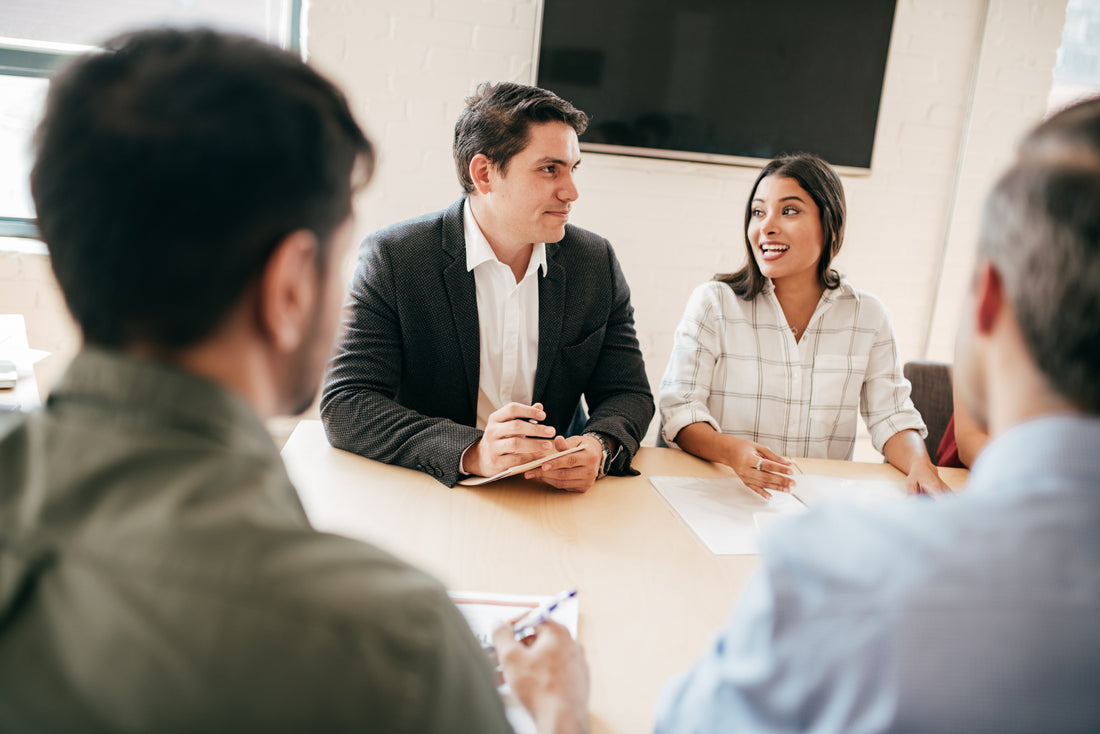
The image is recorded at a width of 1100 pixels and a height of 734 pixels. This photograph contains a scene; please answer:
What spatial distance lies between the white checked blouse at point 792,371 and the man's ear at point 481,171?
2.03ft

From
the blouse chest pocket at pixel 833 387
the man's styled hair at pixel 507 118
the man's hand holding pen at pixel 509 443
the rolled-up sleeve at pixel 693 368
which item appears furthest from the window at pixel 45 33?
the blouse chest pocket at pixel 833 387

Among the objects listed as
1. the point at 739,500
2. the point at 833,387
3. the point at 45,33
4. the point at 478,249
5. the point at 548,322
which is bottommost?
the point at 739,500

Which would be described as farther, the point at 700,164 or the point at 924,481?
the point at 700,164

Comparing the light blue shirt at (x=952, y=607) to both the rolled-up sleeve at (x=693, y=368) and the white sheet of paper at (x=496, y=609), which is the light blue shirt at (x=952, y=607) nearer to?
the white sheet of paper at (x=496, y=609)

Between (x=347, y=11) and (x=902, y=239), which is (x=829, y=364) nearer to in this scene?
(x=902, y=239)

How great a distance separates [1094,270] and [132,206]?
62 cm

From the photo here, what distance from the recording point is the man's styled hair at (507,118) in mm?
1833

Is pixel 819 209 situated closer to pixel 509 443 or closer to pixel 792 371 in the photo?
pixel 792 371

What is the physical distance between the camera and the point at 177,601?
1.39 feet

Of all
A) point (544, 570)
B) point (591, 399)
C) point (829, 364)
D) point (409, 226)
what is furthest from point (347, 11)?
point (544, 570)

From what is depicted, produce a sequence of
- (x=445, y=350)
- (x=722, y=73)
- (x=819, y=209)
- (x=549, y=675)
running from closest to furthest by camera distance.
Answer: (x=549, y=675), (x=445, y=350), (x=819, y=209), (x=722, y=73)

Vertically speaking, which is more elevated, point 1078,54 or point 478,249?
point 1078,54

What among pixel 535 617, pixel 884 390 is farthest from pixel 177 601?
pixel 884 390

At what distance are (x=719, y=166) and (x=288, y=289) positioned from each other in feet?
8.74
